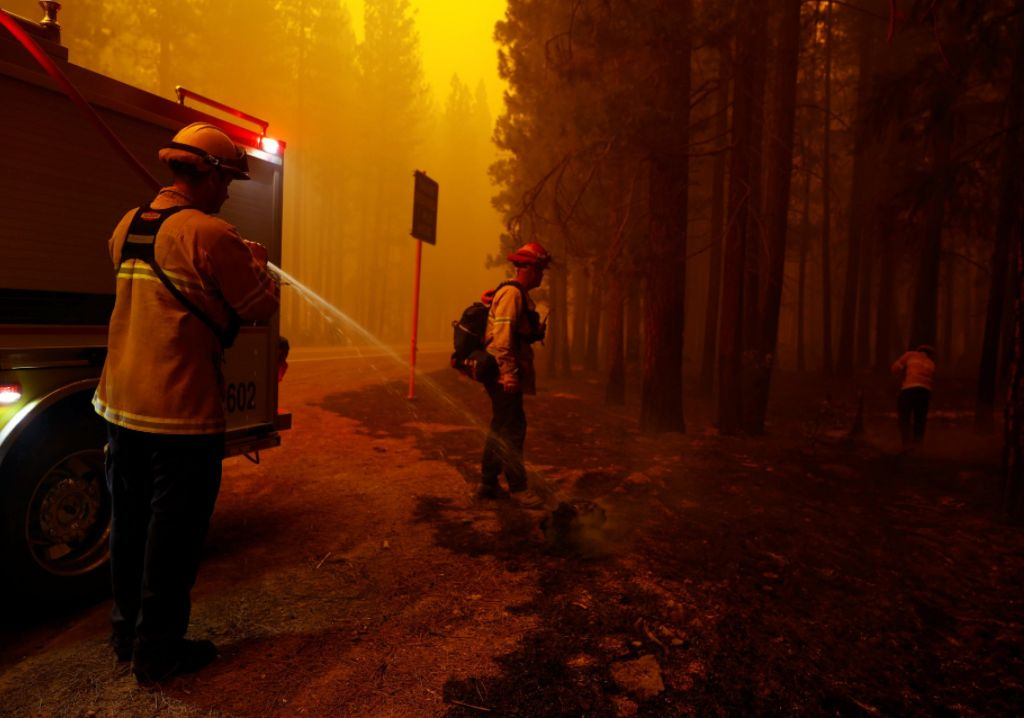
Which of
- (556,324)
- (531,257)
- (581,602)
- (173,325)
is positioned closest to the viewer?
(173,325)

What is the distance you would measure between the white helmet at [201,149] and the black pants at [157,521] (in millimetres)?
1233

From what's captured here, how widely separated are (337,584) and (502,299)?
8.82 ft

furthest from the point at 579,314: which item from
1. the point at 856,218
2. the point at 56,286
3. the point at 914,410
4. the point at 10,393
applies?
the point at 10,393

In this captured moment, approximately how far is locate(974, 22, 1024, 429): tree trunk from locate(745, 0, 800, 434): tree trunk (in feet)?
14.0

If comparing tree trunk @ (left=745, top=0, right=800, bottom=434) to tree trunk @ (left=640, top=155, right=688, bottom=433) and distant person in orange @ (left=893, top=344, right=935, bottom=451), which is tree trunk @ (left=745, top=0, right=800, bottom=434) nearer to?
tree trunk @ (left=640, top=155, right=688, bottom=433)

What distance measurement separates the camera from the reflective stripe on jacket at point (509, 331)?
5.25 meters

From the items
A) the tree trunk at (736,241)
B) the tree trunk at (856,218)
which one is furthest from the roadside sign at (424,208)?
the tree trunk at (856,218)

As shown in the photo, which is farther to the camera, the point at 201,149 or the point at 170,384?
the point at 201,149

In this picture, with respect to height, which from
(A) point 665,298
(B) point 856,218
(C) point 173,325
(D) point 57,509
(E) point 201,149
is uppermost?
(B) point 856,218

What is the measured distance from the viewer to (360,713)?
2.51m

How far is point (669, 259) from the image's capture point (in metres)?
9.21

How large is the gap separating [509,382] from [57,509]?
3.19 m

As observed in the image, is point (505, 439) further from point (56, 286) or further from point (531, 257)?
point (56, 286)

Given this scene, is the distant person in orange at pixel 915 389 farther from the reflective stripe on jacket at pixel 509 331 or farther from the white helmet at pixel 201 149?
the white helmet at pixel 201 149
